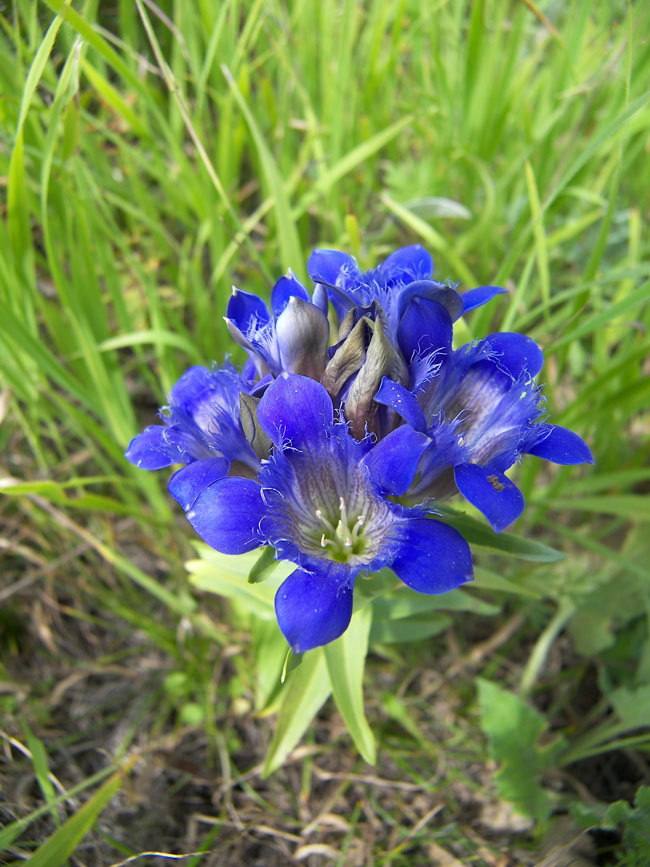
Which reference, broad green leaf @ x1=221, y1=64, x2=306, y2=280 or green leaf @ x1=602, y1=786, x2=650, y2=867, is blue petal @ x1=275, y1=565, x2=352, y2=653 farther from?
broad green leaf @ x1=221, y1=64, x2=306, y2=280

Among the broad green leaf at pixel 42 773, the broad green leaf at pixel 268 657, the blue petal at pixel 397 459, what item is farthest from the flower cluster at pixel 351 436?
the broad green leaf at pixel 42 773

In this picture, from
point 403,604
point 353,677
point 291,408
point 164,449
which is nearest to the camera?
point 291,408

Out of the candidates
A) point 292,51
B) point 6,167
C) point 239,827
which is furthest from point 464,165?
point 239,827

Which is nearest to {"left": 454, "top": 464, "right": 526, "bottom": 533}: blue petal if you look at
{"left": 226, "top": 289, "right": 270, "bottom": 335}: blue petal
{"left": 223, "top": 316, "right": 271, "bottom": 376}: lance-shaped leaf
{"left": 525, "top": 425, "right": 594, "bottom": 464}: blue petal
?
{"left": 525, "top": 425, "right": 594, "bottom": 464}: blue petal

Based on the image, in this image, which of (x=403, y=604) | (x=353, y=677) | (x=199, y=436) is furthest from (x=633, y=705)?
(x=199, y=436)

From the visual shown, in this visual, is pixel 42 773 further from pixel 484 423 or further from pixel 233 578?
pixel 484 423

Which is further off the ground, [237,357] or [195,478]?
[195,478]

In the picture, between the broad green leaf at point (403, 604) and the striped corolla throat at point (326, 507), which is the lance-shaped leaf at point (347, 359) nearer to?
the striped corolla throat at point (326, 507)
